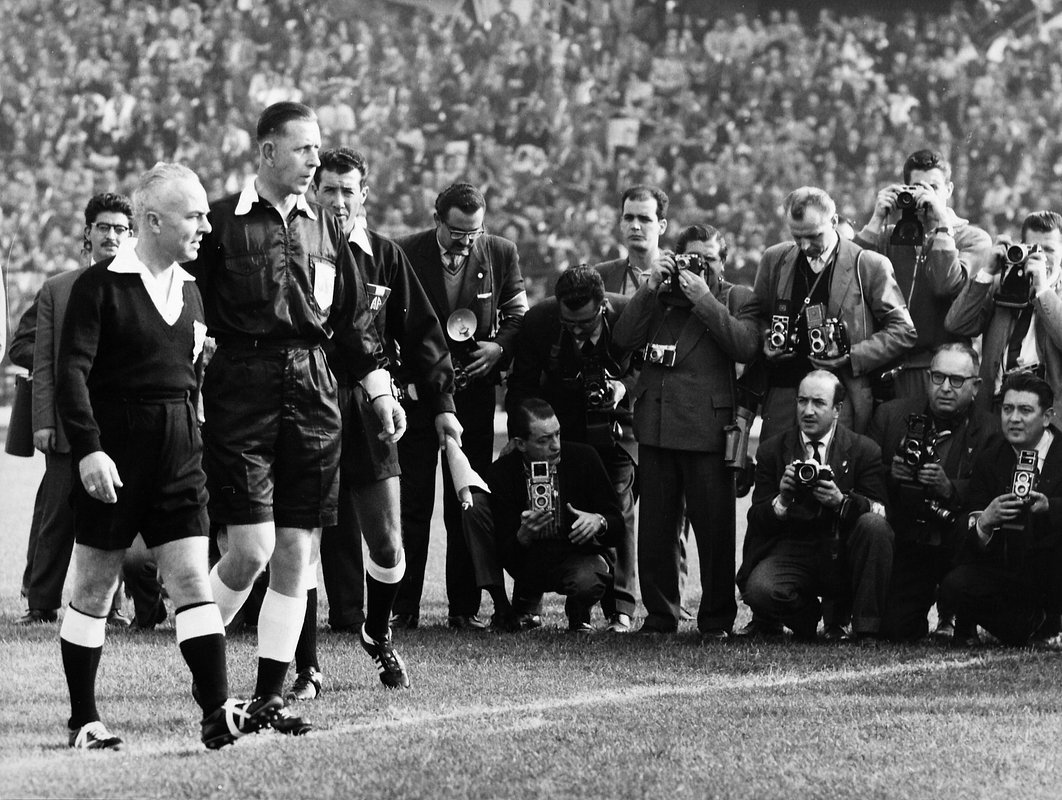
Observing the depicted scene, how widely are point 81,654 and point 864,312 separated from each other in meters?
4.18

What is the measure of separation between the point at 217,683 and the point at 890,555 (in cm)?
357

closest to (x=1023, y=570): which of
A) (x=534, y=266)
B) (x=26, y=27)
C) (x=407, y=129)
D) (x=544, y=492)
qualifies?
(x=544, y=492)

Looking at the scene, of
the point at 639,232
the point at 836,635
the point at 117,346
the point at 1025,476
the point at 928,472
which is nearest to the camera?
the point at 117,346

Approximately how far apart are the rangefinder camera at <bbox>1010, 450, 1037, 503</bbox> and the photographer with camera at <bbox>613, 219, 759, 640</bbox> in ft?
4.25

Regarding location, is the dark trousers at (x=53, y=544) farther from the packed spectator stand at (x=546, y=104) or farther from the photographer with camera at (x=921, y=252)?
the packed spectator stand at (x=546, y=104)

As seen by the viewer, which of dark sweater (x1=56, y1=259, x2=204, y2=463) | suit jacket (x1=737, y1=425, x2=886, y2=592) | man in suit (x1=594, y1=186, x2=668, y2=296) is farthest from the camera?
man in suit (x1=594, y1=186, x2=668, y2=296)

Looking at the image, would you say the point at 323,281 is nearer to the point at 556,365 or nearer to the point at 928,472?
the point at 556,365

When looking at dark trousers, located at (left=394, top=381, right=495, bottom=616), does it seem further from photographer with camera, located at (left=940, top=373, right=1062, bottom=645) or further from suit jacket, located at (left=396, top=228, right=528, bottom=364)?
photographer with camera, located at (left=940, top=373, right=1062, bottom=645)

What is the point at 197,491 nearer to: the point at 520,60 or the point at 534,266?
the point at 534,266

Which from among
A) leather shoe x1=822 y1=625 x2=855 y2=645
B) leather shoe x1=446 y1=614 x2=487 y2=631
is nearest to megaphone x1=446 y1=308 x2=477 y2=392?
leather shoe x1=446 y1=614 x2=487 y2=631

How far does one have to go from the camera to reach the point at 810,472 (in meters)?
7.31

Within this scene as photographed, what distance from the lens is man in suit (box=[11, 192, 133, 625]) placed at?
25.6 ft

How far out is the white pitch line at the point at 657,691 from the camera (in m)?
5.43

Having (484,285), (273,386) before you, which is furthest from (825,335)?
(273,386)
